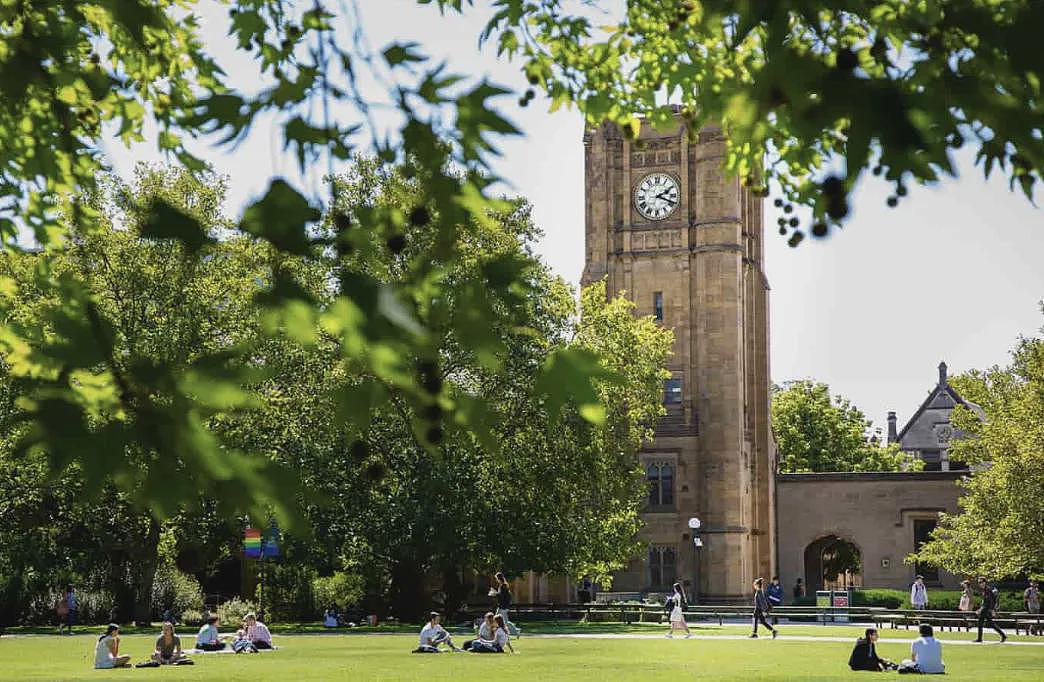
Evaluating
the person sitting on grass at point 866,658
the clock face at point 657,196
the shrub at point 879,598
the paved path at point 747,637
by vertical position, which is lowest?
the paved path at point 747,637

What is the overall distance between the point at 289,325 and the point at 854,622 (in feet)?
150

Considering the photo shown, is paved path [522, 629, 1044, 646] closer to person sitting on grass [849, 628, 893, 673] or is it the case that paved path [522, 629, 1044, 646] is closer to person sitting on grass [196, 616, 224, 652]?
person sitting on grass [196, 616, 224, 652]

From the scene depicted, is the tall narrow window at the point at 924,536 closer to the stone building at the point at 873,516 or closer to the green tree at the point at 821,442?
the stone building at the point at 873,516

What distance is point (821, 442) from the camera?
88250 mm

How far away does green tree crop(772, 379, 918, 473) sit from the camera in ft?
286

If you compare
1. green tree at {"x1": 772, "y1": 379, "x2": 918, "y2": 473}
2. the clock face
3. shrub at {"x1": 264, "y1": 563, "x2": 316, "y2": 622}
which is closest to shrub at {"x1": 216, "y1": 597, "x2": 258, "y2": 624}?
shrub at {"x1": 264, "y1": 563, "x2": 316, "y2": 622}

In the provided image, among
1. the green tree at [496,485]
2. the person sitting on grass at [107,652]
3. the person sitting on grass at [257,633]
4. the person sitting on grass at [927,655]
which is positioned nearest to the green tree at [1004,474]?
the green tree at [496,485]

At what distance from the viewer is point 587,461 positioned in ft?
129

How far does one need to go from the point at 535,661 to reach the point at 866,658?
506 centimetres

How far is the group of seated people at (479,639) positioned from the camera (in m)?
25.1

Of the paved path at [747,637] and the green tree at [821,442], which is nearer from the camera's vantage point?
the paved path at [747,637]

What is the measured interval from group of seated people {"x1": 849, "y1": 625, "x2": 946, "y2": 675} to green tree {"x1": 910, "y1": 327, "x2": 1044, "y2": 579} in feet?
60.8

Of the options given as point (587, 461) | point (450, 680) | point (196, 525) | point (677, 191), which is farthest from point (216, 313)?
point (677, 191)

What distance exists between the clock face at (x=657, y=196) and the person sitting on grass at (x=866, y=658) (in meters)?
48.3
